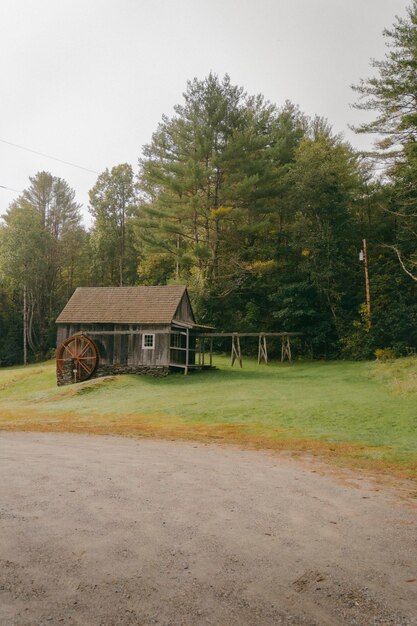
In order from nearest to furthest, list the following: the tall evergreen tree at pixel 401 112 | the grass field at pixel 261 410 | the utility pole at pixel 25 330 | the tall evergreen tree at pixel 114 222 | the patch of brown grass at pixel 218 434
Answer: the patch of brown grass at pixel 218 434, the grass field at pixel 261 410, the tall evergreen tree at pixel 401 112, the utility pole at pixel 25 330, the tall evergreen tree at pixel 114 222

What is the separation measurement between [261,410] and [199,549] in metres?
11.9

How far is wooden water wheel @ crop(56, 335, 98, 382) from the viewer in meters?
29.4

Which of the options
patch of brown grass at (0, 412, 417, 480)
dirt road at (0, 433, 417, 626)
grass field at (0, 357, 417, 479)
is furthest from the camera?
grass field at (0, 357, 417, 479)

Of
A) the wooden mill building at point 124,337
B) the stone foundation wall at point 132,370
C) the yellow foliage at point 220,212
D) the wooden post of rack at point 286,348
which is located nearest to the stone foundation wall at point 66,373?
the wooden mill building at point 124,337

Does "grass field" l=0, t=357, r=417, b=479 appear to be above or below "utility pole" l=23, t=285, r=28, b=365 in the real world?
below

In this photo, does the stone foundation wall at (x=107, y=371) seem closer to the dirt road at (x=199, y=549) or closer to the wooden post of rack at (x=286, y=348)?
the wooden post of rack at (x=286, y=348)

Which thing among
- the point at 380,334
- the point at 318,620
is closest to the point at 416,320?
the point at 380,334

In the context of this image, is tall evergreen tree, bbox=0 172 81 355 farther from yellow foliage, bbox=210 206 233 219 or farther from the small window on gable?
the small window on gable

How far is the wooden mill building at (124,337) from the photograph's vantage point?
29.1 metres

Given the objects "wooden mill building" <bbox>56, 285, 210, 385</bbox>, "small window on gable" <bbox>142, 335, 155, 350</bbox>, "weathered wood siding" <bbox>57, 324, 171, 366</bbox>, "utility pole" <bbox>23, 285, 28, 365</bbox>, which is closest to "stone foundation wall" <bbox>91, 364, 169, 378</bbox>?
"wooden mill building" <bbox>56, 285, 210, 385</bbox>

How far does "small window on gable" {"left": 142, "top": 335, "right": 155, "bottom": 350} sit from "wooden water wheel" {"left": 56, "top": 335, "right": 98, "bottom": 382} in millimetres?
3007

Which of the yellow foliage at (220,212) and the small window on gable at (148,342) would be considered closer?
the small window on gable at (148,342)

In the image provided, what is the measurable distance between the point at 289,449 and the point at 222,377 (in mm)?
16089

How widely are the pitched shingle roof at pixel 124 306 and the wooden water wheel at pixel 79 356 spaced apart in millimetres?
1295
